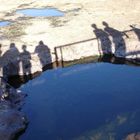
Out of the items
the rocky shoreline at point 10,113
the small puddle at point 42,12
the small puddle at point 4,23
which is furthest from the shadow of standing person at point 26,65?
the small puddle at point 42,12

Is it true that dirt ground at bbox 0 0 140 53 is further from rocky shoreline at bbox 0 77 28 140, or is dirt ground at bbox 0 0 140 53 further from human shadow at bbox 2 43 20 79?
rocky shoreline at bbox 0 77 28 140

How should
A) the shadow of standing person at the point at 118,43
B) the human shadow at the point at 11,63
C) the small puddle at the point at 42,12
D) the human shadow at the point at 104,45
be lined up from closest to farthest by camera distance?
the human shadow at the point at 11,63 → the shadow of standing person at the point at 118,43 → the human shadow at the point at 104,45 → the small puddle at the point at 42,12

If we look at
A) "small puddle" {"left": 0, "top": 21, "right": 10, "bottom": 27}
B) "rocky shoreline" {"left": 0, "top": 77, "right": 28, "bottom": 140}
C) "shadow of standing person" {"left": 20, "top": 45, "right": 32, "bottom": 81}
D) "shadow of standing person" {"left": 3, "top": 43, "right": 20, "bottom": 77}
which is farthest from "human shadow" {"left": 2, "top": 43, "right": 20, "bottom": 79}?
"small puddle" {"left": 0, "top": 21, "right": 10, "bottom": 27}

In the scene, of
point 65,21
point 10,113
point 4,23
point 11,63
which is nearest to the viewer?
point 10,113

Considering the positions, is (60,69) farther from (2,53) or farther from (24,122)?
(24,122)

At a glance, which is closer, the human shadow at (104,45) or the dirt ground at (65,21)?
the human shadow at (104,45)

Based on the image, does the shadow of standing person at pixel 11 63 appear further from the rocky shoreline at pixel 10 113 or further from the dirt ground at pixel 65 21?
the rocky shoreline at pixel 10 113

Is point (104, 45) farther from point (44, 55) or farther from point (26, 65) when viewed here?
point (26, 65)

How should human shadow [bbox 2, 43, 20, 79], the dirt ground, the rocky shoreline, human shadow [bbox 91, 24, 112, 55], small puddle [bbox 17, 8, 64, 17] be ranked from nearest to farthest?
the rocky shoreline → human shadow [bbox 2, 43, 20, 79] → human shadow [bbox 91, 24, 112, 55] → the dirt ground → small puddle [bbox 17, 8, 64, 17]

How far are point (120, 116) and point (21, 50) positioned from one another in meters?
6.24

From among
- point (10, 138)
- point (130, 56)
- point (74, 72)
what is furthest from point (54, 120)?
point (130, 56)

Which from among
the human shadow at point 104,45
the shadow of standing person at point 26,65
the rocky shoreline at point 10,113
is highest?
the human shadow at point 104,45

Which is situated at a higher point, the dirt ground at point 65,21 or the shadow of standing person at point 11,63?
the dirt ground at point 65,21

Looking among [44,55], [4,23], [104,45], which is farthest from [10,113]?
[4,23]
